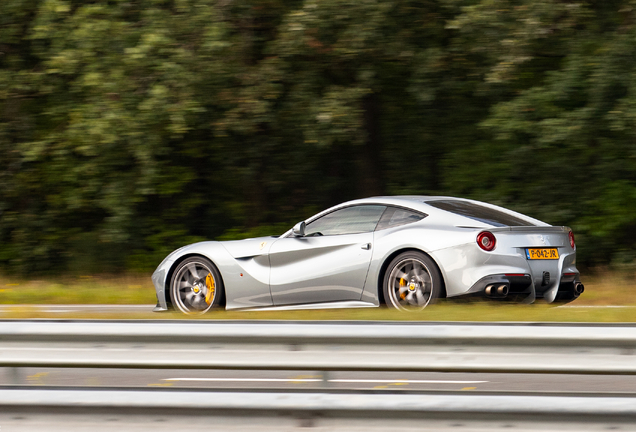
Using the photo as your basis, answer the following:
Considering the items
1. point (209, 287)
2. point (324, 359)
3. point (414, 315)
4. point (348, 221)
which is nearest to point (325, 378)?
point (324, 359)

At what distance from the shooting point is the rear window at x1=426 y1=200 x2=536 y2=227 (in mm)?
7898

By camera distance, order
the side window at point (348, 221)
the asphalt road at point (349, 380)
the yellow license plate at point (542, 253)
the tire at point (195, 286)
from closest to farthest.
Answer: the asphalt road at point (349, 380)
the yellow license plate at point (542, 253)
the side window at point (348, 221)
the tire at point (195, 286)

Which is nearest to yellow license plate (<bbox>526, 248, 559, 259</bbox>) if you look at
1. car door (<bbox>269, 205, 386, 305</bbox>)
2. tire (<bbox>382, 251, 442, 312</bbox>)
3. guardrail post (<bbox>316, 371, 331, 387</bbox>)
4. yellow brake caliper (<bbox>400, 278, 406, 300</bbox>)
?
tire (<bbox>382, 251, 442, 312</bbox>)

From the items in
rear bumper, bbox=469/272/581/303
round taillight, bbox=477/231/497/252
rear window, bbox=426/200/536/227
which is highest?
rear window, bbox=426/200/536/227

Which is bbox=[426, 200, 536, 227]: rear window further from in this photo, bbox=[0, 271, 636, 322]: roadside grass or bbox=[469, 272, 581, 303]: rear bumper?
bbox=[0, 271, 636, 322]: roadside grass

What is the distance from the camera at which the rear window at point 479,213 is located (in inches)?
311

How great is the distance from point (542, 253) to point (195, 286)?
3574 mm

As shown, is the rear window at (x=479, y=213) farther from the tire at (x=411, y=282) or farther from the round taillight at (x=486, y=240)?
the tire at (x=411, y=282)

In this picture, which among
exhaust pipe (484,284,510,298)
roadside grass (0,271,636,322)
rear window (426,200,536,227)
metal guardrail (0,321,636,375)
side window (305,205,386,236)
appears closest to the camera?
metal guardrail (0,321,636,375)

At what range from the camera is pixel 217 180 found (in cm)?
1862

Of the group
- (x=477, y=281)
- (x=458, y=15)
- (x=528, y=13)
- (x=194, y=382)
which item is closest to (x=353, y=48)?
(x=458, y=15)

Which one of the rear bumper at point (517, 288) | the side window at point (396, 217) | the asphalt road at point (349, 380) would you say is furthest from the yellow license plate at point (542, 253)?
the asphalt road at point (349, 380)

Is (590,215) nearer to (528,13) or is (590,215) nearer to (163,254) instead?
(528,13)

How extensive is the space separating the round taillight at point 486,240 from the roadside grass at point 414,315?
0.50 meters
